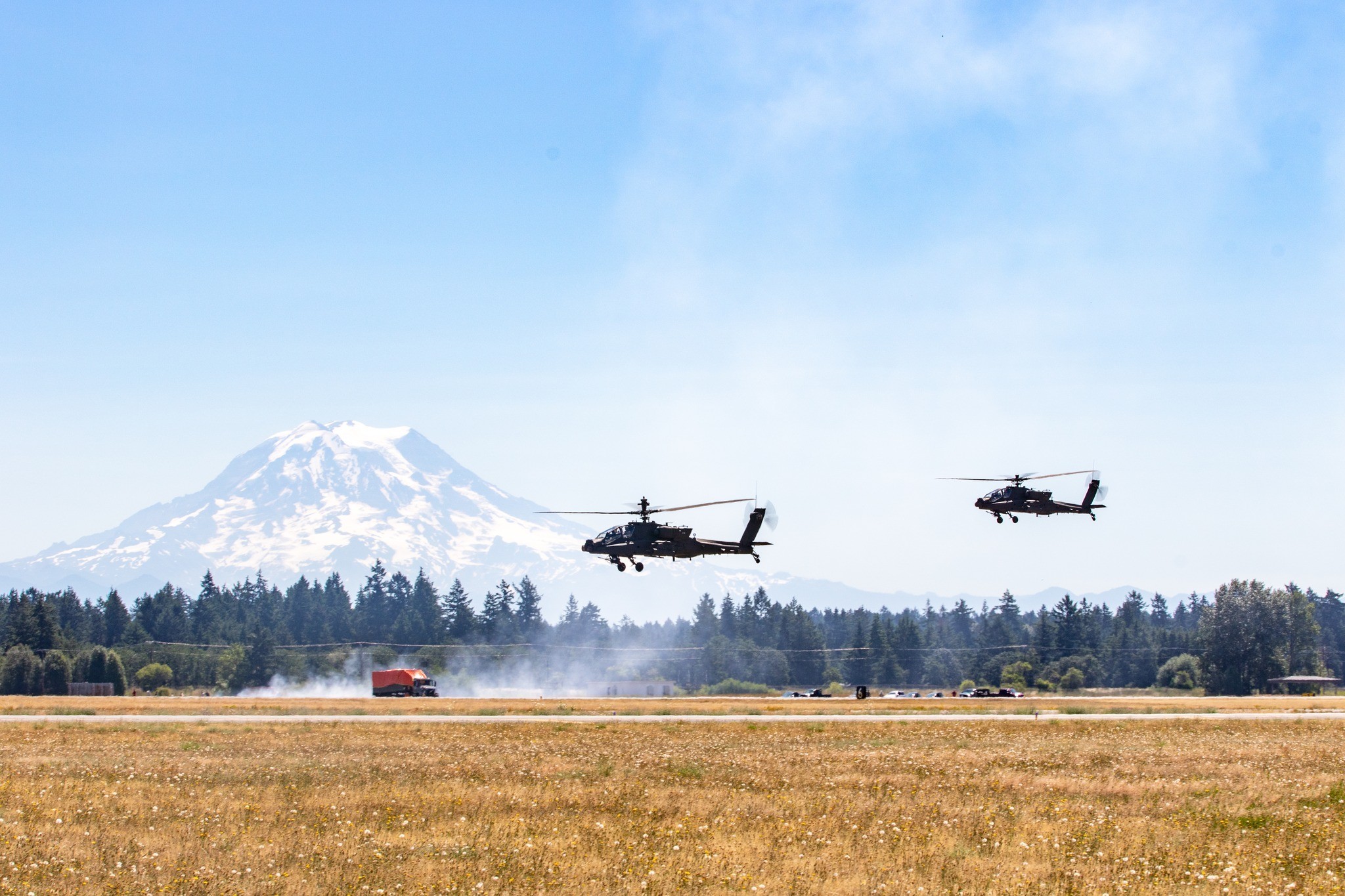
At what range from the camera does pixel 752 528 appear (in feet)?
224

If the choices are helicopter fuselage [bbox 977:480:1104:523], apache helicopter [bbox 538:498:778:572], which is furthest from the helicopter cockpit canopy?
helicopter fuselage [bbox 977:480:1104:523]

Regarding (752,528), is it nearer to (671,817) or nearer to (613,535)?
(613,535)

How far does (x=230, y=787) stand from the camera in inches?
1123

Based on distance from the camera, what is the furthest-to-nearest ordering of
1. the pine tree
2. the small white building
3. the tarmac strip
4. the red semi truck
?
1. the small white building
2. the pine tree
3. the red semi truck
4. the tarmac strip

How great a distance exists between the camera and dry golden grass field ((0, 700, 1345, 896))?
18594 mm

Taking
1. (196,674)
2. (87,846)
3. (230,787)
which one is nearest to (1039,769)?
(230,787)

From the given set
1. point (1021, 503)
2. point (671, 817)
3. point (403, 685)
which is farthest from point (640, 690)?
point (671, 817)

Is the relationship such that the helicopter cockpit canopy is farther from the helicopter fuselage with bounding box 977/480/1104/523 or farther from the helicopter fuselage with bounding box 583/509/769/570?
the helicopter fuselage with bounding box 977/480/1104/523

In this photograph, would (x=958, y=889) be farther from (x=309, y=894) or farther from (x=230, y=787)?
(x=230, y=787)

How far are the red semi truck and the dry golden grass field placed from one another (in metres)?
90.0

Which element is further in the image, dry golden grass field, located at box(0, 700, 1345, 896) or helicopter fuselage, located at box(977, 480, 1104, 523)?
helicopter fuselage, located at box(977, 480, 1104, 523)

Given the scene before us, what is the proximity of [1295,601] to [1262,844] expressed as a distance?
185272 millimetres

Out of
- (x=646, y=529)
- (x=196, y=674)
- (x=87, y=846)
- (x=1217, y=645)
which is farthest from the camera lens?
(x=196, y=674)

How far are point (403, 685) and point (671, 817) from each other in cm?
11446
